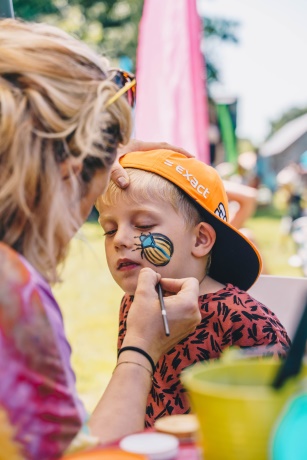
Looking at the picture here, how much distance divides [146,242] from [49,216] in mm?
691

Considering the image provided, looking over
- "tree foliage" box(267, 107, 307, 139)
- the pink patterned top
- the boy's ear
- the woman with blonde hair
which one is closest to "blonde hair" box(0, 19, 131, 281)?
the woman with blonde hair

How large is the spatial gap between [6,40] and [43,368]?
1.60 feet

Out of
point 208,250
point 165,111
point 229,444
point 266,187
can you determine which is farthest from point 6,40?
point 266,187

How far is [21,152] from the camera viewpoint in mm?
961

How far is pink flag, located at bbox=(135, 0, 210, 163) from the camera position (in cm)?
381

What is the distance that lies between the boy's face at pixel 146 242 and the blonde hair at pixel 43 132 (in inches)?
23.9

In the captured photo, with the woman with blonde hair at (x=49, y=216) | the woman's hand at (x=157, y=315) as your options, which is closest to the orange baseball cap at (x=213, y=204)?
the woman's hand at (x=157, y=315)

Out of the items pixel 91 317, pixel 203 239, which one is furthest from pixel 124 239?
pixel 91 317

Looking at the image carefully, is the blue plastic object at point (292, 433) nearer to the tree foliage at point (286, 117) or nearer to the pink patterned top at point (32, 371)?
the pink patterned top at point (32, 371)

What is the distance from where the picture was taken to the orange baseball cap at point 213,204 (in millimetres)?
1727

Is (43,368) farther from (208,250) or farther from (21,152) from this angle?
(208,250)

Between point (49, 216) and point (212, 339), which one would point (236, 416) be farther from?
point (212, 339)

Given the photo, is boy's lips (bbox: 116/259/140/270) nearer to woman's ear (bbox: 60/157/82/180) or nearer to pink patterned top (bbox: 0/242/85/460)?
woman's ear (bbox: 60/157/82/180)

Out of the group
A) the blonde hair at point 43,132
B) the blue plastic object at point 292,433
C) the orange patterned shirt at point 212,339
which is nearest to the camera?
the blue plastic object at point 292,433
